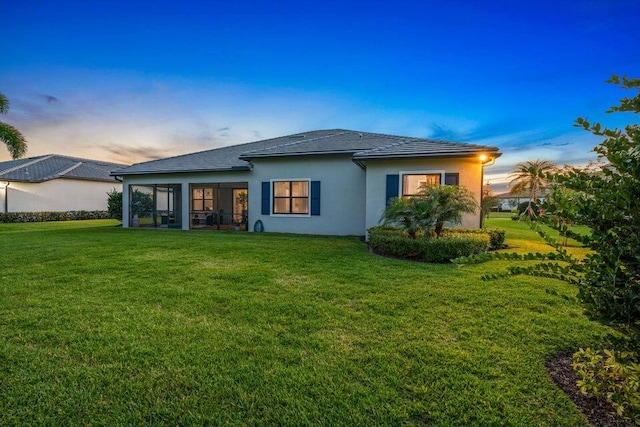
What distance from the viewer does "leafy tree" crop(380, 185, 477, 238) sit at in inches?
309

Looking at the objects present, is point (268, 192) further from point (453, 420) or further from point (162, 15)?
point (453, 420)

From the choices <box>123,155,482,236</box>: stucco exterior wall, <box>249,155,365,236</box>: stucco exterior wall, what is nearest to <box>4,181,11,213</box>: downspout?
<box>123,155,482,236</box>: stucco exterior wall

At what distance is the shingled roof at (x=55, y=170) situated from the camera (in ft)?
72.1

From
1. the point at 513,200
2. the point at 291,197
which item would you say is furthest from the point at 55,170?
A: the point at 513,200

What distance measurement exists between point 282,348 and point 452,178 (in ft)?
30.8

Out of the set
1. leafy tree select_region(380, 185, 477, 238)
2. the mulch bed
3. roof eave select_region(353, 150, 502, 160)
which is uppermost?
roof eave select_region(353, 150, 502, 160)

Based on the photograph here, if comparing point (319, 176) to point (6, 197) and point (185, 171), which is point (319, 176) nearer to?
point (185, 171)

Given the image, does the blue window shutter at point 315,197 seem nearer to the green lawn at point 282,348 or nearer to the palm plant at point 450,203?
the palm plant at point 450,203

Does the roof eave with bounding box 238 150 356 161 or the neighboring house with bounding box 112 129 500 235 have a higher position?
the roof eave with bounding box 238 150 356 161

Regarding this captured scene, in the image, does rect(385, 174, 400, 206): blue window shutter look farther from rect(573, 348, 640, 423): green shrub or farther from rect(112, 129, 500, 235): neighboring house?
rect(573, 348, 640, 423): green shrub

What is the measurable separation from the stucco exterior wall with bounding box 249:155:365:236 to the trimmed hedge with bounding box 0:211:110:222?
19.2m

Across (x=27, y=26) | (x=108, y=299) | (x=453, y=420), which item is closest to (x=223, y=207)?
(x=27, y=26)

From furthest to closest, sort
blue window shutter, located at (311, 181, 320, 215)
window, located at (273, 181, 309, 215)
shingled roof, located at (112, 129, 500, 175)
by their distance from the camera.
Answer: window, located at (273, 181, 309, 215) < blue window shutter, located at (311, 181, 320, 215) < shingled roof, located at (112, 129, 500, 175)

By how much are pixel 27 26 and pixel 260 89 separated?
26.4ft
